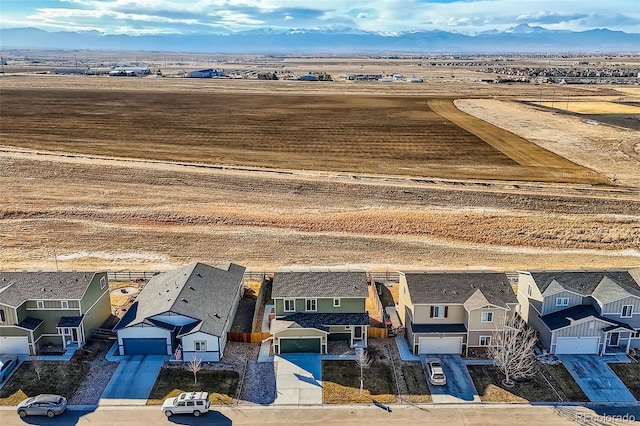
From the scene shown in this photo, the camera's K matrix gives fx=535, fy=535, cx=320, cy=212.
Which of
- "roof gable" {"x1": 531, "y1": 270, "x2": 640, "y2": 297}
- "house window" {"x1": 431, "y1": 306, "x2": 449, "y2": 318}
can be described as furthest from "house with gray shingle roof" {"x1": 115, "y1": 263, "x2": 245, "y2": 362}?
"roof gable" {"x1": 531, "y1": 270, "x2": 640, "y2": 297}

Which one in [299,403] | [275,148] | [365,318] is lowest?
[299,403]

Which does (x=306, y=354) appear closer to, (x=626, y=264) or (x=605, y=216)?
(x=626, y=264)

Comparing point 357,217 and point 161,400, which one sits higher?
point 357,217

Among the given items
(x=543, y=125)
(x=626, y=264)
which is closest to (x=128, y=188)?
(x=626, y=264)

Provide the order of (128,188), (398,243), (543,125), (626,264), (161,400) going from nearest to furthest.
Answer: (161,400) < (626,264) < (398,243) < (128,188) < (543,125)

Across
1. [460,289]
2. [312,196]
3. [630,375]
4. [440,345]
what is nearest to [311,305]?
[440,345]
